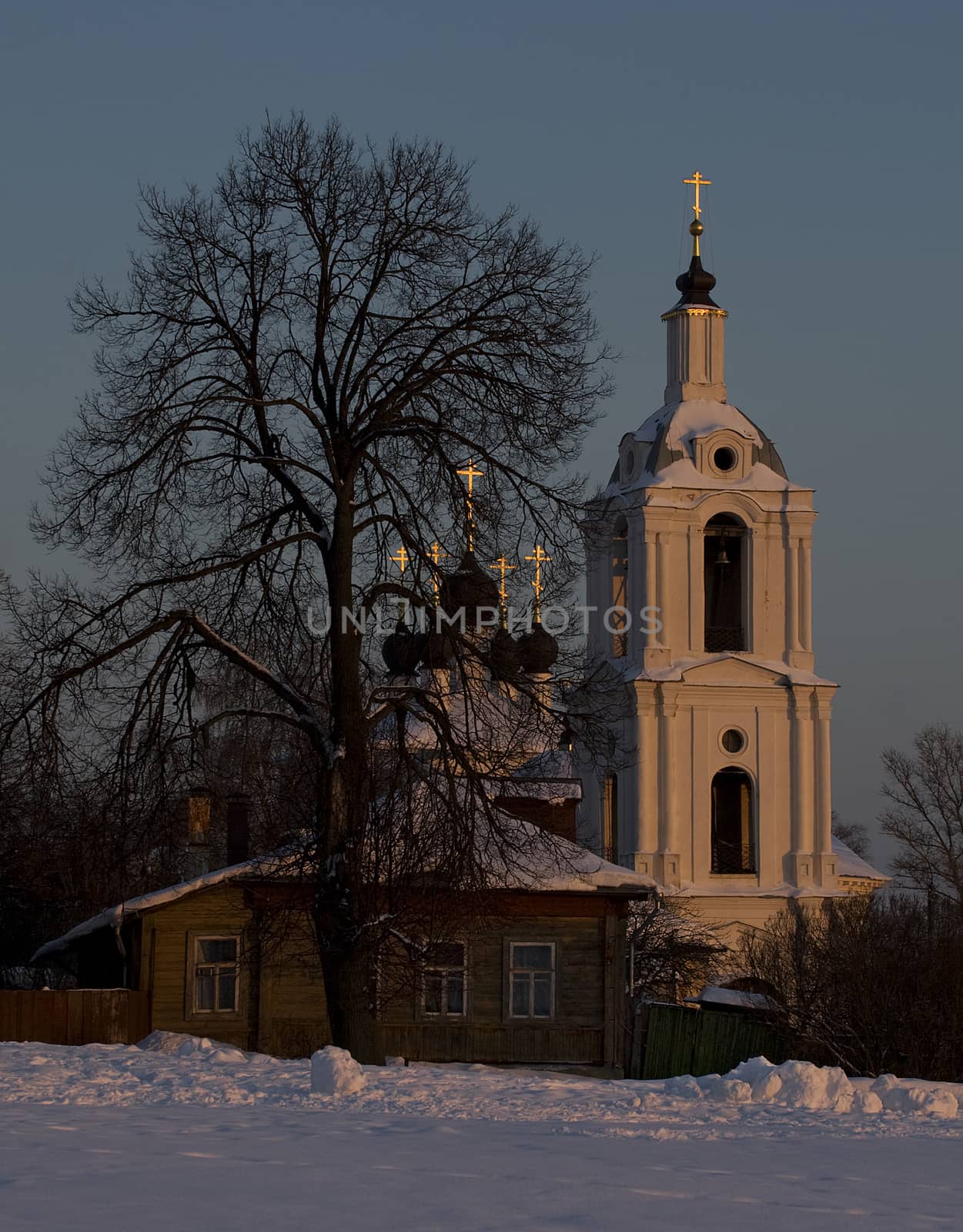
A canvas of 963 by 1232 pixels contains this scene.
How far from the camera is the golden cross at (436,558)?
62.6 feet

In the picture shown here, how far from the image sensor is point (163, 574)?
19.5m

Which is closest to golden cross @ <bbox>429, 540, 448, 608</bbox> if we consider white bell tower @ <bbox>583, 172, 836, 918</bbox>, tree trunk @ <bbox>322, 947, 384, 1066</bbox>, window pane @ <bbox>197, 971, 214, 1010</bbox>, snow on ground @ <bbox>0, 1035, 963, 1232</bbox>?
tree trunk @ <bbox>322, 947, 384, 1066</bbox>

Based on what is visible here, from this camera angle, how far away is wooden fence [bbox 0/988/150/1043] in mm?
24578

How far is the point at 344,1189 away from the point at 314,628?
11367 mm

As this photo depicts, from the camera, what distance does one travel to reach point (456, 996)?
2778 centimetres

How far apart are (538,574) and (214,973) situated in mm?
10549

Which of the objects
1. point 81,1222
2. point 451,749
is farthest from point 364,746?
point 81,1222

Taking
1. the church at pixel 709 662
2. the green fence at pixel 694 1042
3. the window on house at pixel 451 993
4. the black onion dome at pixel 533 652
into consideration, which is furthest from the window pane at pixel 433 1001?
the church at pixel 709 662

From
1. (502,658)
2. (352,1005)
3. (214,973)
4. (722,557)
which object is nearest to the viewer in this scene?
(502,658)

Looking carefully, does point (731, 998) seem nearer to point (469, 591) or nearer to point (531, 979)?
point (531, 979)

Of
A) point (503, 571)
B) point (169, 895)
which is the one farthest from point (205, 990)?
point (503, 571)

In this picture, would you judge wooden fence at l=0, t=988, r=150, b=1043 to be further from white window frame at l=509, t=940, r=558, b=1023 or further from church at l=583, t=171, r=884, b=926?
church at l=583, t=171, r=884, b=926

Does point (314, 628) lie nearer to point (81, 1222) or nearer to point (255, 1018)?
point (255, 1018)

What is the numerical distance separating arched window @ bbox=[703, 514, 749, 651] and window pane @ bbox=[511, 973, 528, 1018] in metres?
22.2
